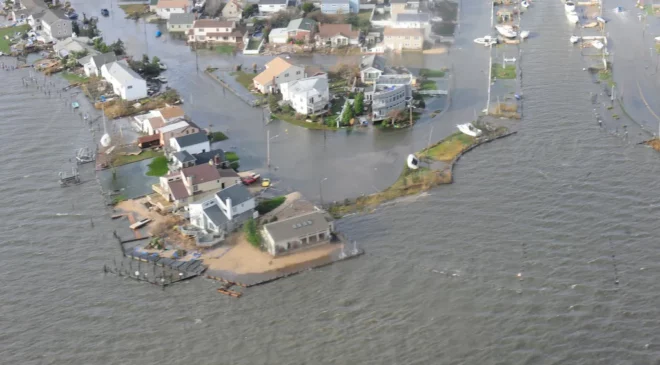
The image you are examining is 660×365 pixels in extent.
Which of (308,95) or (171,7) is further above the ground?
(171,7)

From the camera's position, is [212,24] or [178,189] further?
[212,24]

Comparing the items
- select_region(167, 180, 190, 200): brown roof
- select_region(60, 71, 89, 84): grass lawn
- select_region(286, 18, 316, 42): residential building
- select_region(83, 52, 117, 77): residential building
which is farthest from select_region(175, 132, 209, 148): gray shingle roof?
select_region(286, 18, 316, 42): residential building

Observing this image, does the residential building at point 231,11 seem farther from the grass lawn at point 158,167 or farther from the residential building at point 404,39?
the grass lawn at point 158,167

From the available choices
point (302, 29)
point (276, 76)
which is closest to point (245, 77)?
point (276, 76)

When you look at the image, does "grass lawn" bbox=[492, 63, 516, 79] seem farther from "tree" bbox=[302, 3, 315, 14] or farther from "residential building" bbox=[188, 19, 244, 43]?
"residential building" bbox=[188, 19, 244, 43]

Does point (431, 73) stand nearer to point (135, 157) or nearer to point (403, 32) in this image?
point (403, 32)

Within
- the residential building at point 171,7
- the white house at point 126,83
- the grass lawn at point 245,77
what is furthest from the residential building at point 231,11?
the white house at point 126,83
